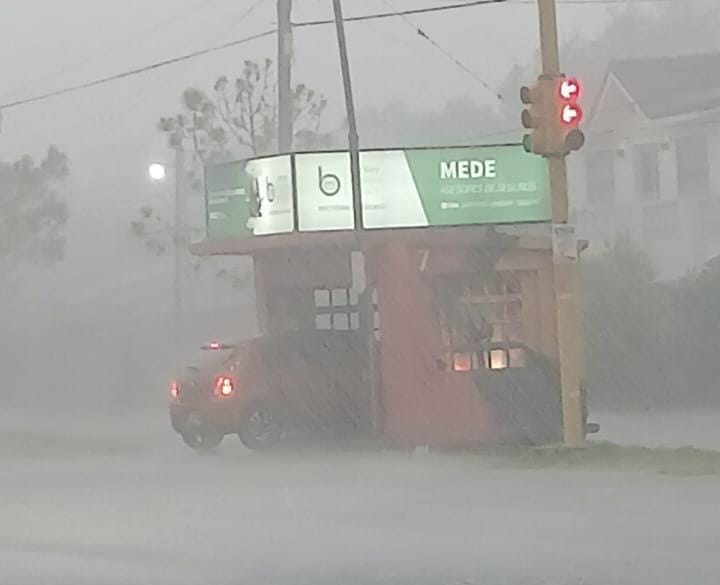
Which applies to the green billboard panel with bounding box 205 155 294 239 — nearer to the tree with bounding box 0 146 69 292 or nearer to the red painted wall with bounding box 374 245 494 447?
the red painted wall with bounding box 374 245 494 447

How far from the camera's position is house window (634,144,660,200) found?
41094 mm

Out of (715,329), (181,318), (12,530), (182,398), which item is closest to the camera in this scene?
(12,530)

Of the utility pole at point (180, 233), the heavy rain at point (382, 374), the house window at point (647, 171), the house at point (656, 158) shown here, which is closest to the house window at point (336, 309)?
the heavy rain at point (382, 374)

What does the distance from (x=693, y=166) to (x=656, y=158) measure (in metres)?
0.92

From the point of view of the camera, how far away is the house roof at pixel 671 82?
134ft

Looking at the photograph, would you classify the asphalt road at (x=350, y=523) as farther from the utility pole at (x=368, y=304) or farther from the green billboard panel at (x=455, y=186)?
the green billboard panel at (x=455, y=186)

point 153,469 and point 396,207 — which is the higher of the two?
point 396,207

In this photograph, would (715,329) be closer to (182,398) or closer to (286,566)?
(182,398)

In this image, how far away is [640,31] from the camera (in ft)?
166

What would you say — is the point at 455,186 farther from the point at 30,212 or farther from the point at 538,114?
the point at 30,212

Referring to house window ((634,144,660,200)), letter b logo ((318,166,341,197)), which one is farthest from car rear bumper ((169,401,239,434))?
house window ((634,144,660,200))

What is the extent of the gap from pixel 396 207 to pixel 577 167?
73.1 ft

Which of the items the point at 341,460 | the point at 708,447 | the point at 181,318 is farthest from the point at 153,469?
the point at 181,318

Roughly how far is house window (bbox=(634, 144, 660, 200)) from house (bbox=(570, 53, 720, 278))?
0.02 m
